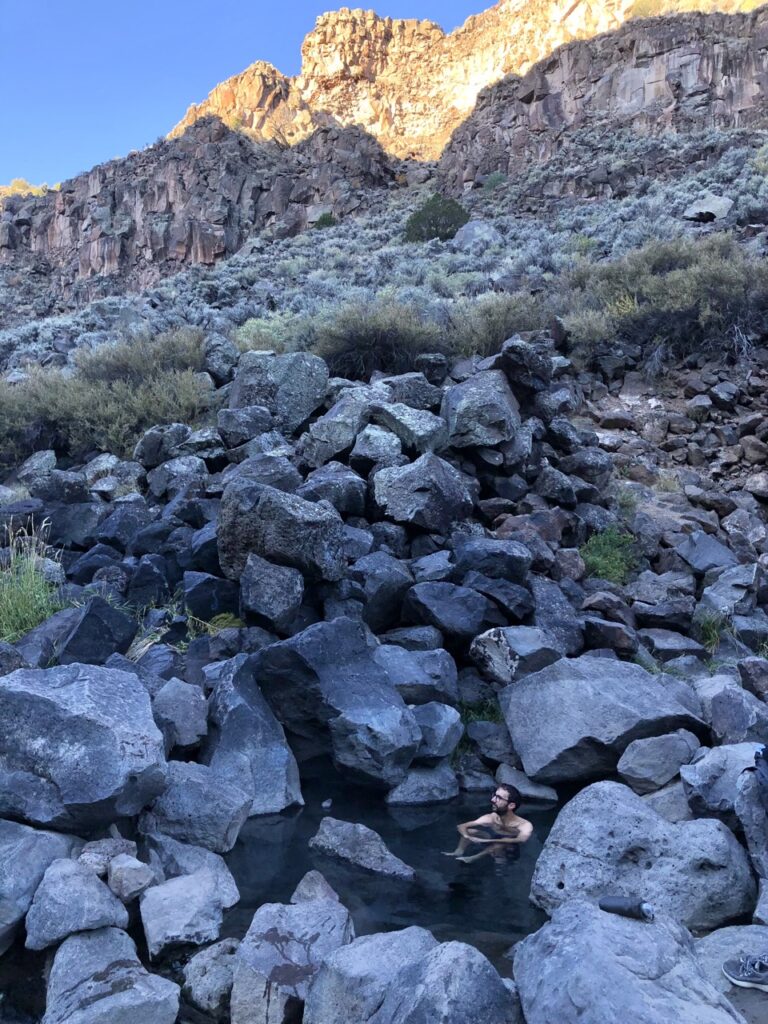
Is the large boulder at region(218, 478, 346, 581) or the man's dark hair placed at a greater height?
the large boulder at region(218, 478, 346, 581)

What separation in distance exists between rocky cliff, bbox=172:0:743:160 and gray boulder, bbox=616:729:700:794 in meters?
48.6

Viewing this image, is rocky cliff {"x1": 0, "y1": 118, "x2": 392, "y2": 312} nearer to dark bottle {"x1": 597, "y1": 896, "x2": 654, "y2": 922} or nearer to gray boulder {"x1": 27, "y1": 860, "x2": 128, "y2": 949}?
gray boulder {"x1": 27, "y1": 860, "x2": 128, "y2": 949}

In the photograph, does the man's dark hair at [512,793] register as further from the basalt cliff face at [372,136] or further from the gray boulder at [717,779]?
the basalt cliff face at [372,136]

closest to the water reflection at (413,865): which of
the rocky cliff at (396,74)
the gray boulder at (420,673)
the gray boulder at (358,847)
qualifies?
the gray boulder at (358,847)

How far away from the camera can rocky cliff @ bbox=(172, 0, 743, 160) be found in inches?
2026

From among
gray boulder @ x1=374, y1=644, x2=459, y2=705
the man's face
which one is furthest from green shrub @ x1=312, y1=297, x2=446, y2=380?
the man's face

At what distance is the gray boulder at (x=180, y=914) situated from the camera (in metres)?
3.44

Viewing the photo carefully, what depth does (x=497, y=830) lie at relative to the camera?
464 centimetres

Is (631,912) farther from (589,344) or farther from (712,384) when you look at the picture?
(589,344)

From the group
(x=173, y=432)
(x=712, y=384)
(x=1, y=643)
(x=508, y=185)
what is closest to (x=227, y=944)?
(x=1, y=643)

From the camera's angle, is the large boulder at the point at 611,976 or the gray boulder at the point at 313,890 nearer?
the large boulder at the point at 611,976

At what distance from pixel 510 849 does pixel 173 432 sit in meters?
6.45

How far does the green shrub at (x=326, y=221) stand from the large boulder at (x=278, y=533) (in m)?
33.5

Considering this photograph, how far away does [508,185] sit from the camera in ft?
111
